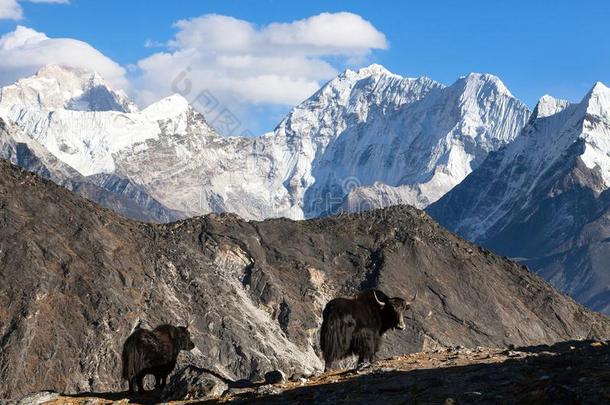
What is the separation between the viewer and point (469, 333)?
8544 cm

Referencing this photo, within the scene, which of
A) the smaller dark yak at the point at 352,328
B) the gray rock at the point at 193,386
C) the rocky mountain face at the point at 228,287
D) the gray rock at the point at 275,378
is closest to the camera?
the gray rock at the point at 193,386

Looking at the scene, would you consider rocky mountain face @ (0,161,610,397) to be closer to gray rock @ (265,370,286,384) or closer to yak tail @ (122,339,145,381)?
yak tail @ (122,339,145,381)

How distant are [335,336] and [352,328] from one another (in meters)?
0.52

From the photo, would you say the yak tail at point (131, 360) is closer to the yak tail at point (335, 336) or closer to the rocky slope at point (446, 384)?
the rocky slope at point (446, 384)

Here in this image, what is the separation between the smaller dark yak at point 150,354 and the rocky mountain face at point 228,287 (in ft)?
136

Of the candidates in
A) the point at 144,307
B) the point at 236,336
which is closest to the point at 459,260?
the point at 236,336

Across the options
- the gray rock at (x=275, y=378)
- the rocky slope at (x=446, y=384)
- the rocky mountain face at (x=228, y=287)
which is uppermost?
the rocky mountain face at (x=228, y=287)

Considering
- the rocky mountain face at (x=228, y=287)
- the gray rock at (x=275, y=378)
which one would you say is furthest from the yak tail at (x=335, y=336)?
the rocky mountain face at (x=228, y=287)

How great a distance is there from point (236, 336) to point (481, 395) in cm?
6190

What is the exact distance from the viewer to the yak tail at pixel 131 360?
2266cm

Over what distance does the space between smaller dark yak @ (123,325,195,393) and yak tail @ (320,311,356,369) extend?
392 cm

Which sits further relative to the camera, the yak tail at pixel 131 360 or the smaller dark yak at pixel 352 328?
the smaller dark yak at pixel 352 328

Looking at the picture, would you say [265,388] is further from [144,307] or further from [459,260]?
[459,260]

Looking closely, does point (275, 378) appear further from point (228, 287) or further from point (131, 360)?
point (228, 287)
